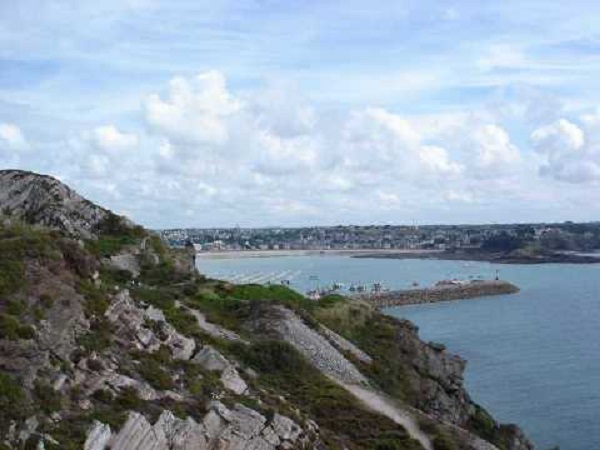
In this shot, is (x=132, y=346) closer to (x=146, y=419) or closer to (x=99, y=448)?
(x=146, y=419)

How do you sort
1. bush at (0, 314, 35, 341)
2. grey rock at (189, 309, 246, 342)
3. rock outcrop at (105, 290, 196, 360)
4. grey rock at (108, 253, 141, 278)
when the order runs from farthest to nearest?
grey rock at (108, 253, 141, 278) < grey rock at (189, 309, 246, 342) < rock outcrop at (105, 290, 196, 360) < bush at (0, 314, 35, 341)

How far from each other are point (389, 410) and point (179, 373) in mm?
7250

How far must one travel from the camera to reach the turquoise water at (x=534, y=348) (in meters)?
41.3

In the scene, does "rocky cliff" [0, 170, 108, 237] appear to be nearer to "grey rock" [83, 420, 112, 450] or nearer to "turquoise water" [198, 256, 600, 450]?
"grey rock" [83, 420, 112, 450]

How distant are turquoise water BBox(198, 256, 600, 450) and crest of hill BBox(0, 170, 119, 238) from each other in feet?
73.3

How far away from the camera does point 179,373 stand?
16047 mm

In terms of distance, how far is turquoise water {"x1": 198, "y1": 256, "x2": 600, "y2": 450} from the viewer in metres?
41.3

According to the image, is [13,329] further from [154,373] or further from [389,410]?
[389,410]

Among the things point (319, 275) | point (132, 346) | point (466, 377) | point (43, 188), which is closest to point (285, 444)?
point (132, 346)

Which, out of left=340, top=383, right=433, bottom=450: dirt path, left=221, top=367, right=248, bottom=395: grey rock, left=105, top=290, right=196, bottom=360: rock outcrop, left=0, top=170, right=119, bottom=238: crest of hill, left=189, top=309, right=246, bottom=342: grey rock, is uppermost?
left=0, top=170, right=119, bottom=238: crest of hill

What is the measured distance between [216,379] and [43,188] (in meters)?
19.3

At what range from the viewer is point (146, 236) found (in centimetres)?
3556

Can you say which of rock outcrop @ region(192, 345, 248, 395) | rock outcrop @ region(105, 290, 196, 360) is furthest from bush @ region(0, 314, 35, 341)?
rock outcrop @ region(192, 345, 248, 395)

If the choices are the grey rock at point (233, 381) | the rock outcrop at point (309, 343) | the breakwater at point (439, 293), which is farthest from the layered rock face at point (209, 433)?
the breakwater at point (439, 293)
